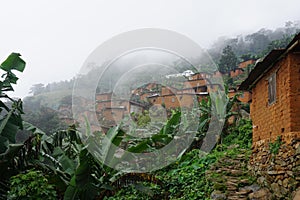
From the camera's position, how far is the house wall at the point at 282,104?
16.7 ft

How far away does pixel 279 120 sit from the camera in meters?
5.65

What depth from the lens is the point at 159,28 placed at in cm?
799

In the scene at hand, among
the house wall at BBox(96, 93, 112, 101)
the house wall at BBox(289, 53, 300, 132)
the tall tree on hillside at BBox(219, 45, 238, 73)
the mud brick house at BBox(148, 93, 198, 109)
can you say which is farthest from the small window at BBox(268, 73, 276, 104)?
the tall tree on hillside at BBox(219, 45, 238, 73)

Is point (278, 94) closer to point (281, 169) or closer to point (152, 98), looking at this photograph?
point (281, 169)

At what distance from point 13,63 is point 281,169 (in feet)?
15.7

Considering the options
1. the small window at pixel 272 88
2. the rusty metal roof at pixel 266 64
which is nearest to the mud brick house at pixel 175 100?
the rusty metal roof at pixel 266 64

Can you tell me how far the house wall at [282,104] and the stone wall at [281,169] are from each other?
0.22 metres

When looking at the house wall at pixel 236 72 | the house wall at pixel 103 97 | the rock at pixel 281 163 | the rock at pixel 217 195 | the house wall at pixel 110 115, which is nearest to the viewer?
the rock at pixel 281 163

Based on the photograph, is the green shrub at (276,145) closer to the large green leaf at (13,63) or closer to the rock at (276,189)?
the rock at (276,189)

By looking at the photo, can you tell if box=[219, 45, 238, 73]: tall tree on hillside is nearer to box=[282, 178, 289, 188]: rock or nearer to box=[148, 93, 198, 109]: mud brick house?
box=[148, 93, 198, 109]: mud brick house

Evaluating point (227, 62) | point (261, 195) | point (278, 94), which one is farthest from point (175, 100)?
point (227, 62)

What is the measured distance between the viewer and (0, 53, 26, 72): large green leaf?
548 cm

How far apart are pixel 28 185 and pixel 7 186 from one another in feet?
3.42

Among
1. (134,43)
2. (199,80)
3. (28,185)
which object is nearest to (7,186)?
(28,185)
